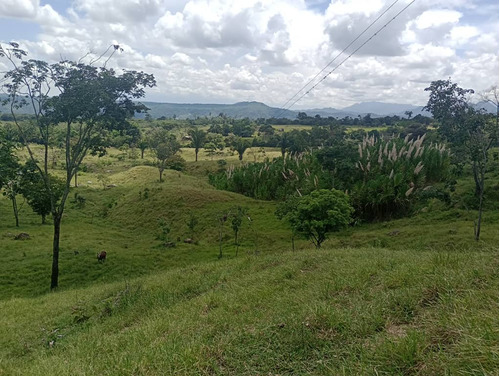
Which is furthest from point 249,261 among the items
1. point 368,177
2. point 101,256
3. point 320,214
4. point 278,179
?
point 278,179

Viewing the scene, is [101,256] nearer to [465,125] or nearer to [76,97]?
[76,97]

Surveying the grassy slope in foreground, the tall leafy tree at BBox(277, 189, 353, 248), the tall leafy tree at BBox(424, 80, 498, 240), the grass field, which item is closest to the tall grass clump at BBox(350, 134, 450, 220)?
the tall leafy tree at BBox(424, 80, 498, 240)

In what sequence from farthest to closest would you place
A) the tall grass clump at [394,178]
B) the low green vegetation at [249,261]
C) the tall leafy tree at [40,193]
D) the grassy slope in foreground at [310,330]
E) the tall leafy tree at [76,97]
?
the tall grass clump at [394,178]
the tall leafy tree at [40,193]
the tall leafy tree at [76,97]
the low green vegetation at [249,261]
the grassy slope in foreground at [310,330]

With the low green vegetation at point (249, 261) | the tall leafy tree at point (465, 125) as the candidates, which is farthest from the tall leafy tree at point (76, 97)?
the tall leafy tree at point (465, 125)

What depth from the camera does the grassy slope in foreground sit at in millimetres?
3564

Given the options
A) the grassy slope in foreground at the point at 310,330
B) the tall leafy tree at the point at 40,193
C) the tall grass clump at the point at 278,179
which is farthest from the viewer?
the tall grass clump at the point at 278,179

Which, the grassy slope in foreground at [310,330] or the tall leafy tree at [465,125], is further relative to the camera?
the tall leafy tree at [465,125]

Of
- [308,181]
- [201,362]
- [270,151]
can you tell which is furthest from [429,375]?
[270,151]

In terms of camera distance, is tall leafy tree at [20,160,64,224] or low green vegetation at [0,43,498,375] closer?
low green vegetation at [0,43,498,375]

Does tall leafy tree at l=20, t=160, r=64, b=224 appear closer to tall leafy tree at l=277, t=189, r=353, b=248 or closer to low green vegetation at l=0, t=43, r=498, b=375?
low green vegetation at l=0, t=43, r=498, b=375

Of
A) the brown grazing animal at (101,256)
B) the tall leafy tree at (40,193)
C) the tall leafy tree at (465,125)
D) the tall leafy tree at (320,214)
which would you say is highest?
the tall leafy tree at (465,125)

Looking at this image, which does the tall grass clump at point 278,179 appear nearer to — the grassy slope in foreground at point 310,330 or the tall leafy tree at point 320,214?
the tall leafy tree at point 320,214

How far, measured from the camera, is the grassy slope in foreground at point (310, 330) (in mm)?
3564

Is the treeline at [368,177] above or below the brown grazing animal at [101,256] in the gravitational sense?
above
